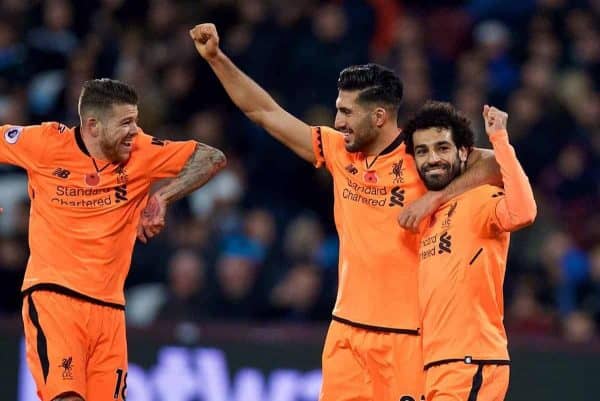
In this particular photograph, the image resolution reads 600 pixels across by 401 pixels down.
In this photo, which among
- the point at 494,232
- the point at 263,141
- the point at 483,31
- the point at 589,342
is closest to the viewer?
the point at 494,232

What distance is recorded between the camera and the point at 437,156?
7715 mm

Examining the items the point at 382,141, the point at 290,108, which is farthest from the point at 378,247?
the point at 290,108

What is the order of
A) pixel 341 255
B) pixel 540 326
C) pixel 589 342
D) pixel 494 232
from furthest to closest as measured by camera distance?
pixel 540 326
pixel 589 342
pixel 341 255
pixel 494 232

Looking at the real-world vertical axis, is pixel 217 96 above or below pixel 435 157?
above

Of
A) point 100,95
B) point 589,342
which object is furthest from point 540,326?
point 100,95

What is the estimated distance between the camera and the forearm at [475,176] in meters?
7.69

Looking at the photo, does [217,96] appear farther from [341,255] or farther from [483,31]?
[341,255]

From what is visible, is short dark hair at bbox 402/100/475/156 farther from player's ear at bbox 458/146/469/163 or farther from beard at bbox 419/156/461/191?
beard at bbox 419/156/461/191

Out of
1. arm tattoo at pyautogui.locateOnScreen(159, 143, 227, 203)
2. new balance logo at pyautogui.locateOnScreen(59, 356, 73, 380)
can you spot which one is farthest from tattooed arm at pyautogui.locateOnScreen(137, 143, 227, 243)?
new balance logo at pyautogui.locateOnScreen(59, 356, 73, 380)

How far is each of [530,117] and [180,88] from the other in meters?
3.17

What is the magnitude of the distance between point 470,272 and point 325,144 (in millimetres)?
1240

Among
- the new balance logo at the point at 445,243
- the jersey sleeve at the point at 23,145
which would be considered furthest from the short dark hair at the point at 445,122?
the jersey sleeve at the point at 23,145

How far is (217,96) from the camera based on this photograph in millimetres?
13555

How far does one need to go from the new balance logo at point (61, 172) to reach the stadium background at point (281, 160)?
3.22m
